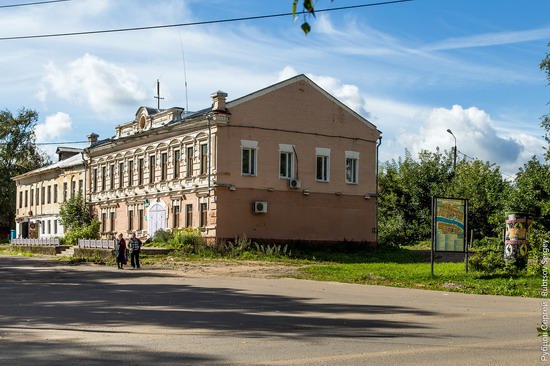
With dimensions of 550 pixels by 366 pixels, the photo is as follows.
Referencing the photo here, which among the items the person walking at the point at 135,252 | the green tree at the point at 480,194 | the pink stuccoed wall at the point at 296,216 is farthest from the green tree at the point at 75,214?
the green tree at the point at 480,194

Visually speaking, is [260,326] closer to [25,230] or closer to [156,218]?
[156,218]

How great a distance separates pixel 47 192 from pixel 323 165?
1331 inches

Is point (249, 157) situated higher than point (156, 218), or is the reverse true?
point (249, 157)

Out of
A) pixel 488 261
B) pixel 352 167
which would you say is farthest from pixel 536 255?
pixel 352 167

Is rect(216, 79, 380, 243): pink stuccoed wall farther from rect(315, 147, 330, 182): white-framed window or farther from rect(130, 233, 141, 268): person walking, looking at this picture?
rect(130, 233, 141, 268): person walking

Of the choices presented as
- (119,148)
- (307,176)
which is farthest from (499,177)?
(119,148)

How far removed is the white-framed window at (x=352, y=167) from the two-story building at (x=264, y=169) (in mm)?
64

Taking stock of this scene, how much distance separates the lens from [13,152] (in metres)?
84.2

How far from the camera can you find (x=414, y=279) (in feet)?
84.3

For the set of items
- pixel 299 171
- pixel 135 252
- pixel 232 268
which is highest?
pixel 299 171

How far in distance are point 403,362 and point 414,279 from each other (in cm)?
1621

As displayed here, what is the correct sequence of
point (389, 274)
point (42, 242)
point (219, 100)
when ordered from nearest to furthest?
point (389, 274)
point (219, 100)
point (42, 242)

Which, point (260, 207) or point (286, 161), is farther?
point (286, 161)

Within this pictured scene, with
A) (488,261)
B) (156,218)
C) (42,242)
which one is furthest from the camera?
(42,242)
